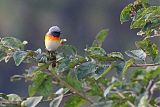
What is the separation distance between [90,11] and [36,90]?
15.2m

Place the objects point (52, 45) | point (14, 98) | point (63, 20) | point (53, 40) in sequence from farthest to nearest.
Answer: point (63, 20)
point (53, 40)
point (52, 45)
point (14, 98)

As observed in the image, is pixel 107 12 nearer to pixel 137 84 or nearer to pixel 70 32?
pixel 70 32

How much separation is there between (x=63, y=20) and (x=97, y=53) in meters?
14.1

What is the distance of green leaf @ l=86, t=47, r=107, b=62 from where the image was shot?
2055 millimetres

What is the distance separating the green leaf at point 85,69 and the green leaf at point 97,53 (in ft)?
0.08

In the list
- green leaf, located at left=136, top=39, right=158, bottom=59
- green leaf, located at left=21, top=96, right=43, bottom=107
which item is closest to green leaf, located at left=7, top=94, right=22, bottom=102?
green leaf, located at left=21, top=96, right=43, bottom=107

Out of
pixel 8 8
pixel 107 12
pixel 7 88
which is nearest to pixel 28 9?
pixel 8 8

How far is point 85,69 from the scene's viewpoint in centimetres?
205

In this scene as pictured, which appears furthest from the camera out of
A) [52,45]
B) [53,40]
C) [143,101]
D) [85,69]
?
[53,40]

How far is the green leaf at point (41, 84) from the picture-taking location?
2.12 meters

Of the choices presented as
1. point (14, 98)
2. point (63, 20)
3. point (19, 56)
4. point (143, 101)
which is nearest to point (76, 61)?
point (19, 56)

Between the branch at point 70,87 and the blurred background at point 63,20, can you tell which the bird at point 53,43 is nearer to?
the branch at point 70,87

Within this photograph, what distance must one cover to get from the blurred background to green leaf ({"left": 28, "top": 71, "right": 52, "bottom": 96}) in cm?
1306

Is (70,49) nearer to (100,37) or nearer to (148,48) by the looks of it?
(100,37)
